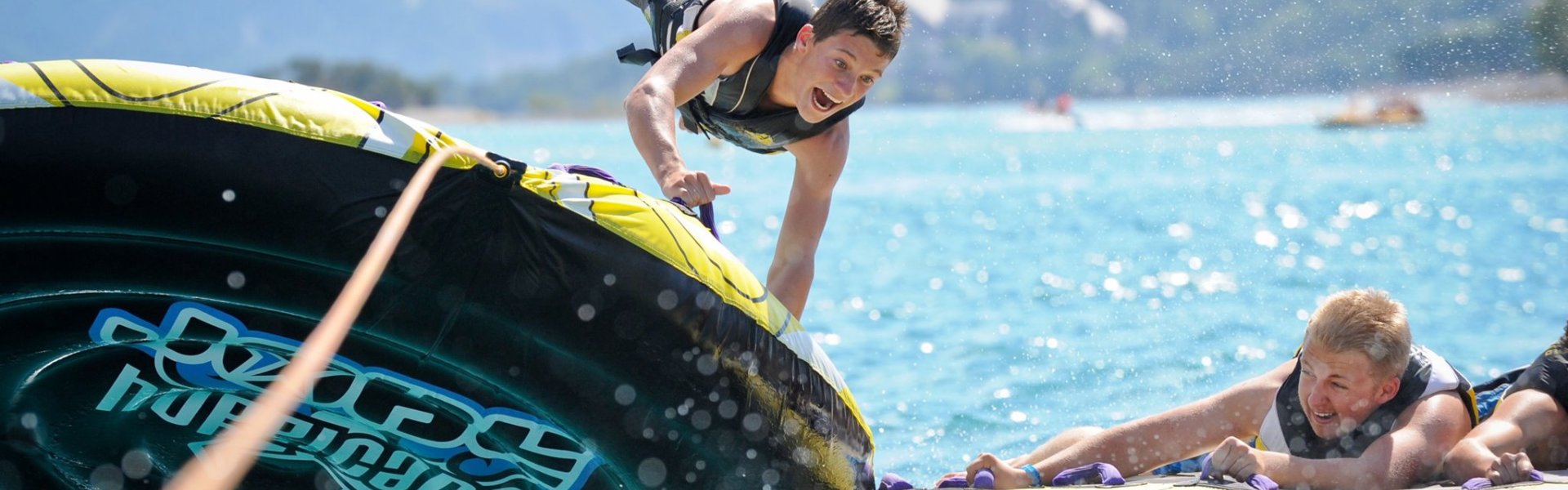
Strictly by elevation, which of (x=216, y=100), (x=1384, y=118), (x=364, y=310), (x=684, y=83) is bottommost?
(x=364, y=310)

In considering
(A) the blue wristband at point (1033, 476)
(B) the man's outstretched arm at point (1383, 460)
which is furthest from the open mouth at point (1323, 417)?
(A) the blue wristband at point (1033, 476)

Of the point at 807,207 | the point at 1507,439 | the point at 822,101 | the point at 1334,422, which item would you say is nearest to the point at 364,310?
the point at 822,101

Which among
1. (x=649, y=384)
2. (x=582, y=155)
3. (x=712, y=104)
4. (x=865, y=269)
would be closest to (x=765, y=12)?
(x=712, y=104)

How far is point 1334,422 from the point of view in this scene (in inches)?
117

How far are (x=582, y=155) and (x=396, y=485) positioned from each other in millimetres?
40973

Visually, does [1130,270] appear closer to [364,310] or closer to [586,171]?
[586,171]

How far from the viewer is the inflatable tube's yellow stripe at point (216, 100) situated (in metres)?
2.03

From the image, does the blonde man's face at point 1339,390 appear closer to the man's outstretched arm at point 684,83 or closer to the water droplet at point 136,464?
the man's outstretched arm at point 684,83

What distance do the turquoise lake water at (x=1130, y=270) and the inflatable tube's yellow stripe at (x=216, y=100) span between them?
2916 millimetres

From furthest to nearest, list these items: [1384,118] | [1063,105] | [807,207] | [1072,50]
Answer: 1. [1072,50]
2. [1063,105]
3. [1384,118]
4. [807,207]

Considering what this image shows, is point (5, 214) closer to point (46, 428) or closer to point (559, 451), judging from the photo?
point (46, 428)

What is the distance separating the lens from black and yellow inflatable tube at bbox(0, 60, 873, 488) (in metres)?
2.03

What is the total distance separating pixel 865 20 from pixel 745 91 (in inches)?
18.1

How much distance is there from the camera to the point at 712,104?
3812 mm
